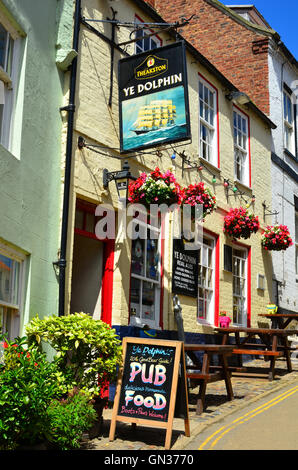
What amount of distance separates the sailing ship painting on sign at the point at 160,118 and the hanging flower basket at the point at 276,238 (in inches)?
252

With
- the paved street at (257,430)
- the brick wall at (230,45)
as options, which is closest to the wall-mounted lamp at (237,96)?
the brick wall at (230,45)

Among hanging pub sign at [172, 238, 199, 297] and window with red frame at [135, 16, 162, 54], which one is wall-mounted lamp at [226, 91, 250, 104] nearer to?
window with red frame at [135, 16, 162, 54]

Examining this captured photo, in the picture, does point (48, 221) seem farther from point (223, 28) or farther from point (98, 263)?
point (223, 28)

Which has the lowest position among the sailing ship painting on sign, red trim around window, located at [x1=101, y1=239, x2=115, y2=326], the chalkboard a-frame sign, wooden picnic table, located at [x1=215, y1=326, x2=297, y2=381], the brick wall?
the chalkboard a-frame sign

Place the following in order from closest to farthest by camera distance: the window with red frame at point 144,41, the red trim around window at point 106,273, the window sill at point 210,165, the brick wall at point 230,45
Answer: the red trim around window at point 106,273 < the window with red frame at point 144,41 < the window sill at point 210,165 < the brick wall at point 230,45

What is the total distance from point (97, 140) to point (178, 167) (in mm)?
2658

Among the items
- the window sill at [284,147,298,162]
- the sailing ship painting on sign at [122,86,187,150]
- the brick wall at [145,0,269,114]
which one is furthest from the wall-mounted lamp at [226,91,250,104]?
the sailing ship painting on sign at [122,86,187,150]

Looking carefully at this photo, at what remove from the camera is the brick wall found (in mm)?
16188

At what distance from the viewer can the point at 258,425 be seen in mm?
6922

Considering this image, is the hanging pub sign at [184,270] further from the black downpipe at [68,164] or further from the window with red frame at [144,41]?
the window with red frame at [144,41]

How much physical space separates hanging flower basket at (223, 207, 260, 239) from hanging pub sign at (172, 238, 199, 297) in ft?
4.97

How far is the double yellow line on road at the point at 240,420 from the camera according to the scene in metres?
6.16

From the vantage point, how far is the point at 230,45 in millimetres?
16844
